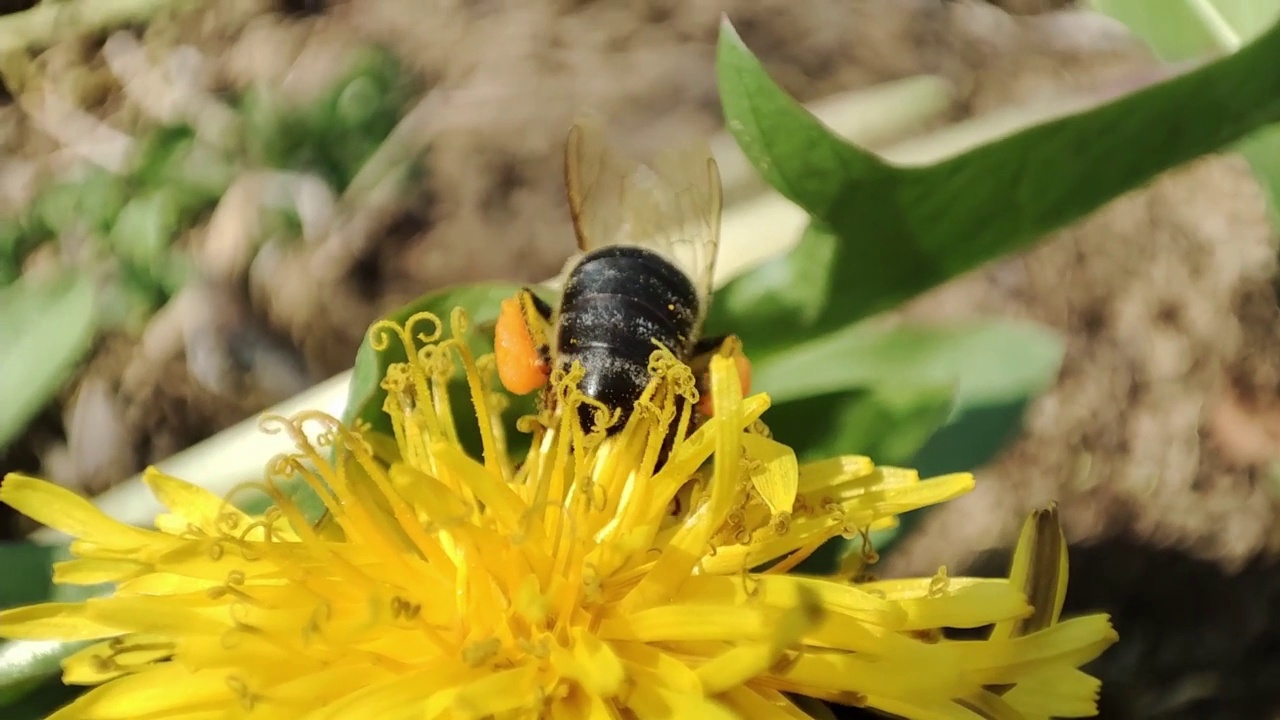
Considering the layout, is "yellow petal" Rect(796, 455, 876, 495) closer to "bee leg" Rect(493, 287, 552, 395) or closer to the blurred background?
"bee leg" Rect(493, 287, 552, 395)

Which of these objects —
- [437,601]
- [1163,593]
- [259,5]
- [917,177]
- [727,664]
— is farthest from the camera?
[259,5]

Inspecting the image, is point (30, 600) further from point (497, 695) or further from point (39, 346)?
point (497, 695)

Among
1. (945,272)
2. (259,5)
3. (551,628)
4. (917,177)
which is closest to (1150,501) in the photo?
(945,272)

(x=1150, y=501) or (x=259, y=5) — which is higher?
(x=259, y=5)

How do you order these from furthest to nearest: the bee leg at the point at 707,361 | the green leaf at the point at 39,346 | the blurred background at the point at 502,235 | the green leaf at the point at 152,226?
the green leaf at the point at 152,226
the blurred background at the point at 502,235
the green leaf at the point at 39,346
the bee leg at the point at 707,361

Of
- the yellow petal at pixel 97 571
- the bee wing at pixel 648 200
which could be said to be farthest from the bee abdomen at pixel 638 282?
the yellow petal at pixel 97 571

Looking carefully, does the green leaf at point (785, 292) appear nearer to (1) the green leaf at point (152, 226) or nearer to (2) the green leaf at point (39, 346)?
(2) the green leaf at point (39, 346)

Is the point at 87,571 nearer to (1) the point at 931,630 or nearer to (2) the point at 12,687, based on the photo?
(2) the point at 12,687
